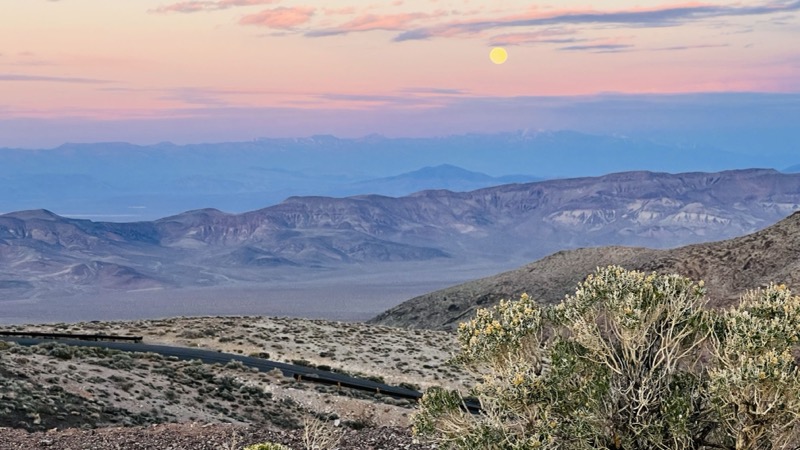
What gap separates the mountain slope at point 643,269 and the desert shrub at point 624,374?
47408mm

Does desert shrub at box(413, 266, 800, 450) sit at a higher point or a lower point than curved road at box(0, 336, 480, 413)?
higher

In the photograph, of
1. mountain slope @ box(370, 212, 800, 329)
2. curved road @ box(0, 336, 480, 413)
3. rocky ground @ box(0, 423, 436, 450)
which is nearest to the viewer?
rocky ground @ box(0, 423, 436, 450)

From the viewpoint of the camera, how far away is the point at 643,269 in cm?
9881

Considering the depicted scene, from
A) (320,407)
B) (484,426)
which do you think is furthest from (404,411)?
(484,426)

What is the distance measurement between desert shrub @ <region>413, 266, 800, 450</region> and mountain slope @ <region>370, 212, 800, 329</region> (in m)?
47.4

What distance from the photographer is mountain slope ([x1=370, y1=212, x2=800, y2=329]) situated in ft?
260

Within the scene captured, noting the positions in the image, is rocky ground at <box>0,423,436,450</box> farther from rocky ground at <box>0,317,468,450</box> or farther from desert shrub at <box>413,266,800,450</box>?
desert shrub at <box>413,266,800,450</box>

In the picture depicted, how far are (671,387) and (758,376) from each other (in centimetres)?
284

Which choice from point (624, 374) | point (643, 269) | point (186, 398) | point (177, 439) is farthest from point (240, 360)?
point (643, 269)

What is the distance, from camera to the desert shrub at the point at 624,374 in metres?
18.6

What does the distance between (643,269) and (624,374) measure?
8101cm

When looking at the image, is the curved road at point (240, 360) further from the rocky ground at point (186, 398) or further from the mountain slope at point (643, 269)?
the mountain slope at point (643, 269)

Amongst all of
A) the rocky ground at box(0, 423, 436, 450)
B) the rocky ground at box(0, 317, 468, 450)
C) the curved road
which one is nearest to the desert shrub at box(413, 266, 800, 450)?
the rocky ground at box(0, 317, 468, 450)

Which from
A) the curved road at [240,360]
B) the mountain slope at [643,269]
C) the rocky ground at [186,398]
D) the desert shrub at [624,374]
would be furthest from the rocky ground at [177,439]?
the mountain slope at [643,269]
